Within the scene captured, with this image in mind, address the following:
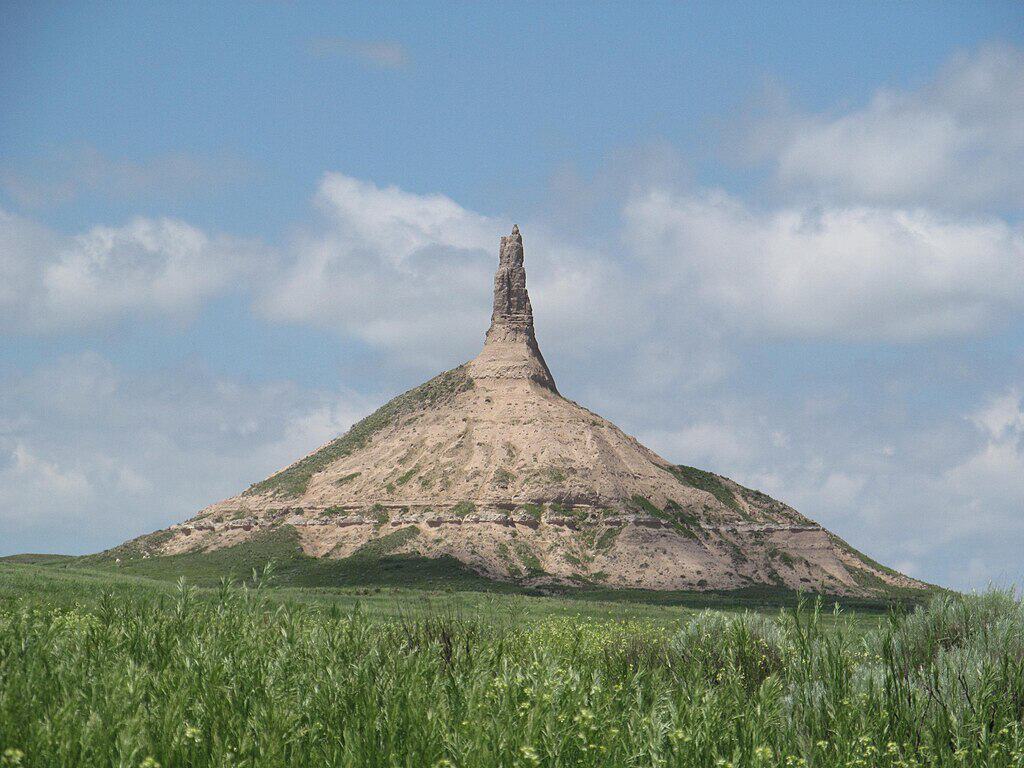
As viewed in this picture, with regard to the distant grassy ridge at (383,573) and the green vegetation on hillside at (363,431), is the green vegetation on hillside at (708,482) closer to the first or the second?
the distant grassy ridge at (383,573)

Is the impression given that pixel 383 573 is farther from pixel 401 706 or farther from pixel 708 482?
pixel 401 706

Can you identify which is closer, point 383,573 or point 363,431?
point 383,573

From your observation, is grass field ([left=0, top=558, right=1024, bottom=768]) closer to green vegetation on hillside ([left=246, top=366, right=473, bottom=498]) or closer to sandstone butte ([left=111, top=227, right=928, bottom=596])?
sandstone butte ([left=111, top=227, right=928, bottom=596])

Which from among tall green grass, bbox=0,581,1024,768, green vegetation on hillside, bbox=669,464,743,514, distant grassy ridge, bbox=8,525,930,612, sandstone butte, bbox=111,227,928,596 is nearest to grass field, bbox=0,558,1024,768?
tall green grass, bbox=0,581,1024,768

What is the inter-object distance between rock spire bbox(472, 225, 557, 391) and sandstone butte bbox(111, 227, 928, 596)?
0.67ft

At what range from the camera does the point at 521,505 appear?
12038cm

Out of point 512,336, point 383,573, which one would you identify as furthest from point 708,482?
point 383,573

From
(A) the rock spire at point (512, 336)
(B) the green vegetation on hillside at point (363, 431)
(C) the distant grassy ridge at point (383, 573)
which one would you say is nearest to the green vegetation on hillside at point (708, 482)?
(A) the rock spire at point (512, 336)

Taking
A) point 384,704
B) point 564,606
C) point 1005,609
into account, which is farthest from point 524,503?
point 384,704

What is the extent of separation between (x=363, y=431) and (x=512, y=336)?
25.7 m

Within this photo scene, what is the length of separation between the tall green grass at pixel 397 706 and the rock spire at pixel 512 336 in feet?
415

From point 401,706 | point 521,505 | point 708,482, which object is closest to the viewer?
point 401,706

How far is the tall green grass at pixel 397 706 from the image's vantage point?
10.5 m

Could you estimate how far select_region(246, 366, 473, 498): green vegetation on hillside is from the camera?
139m
